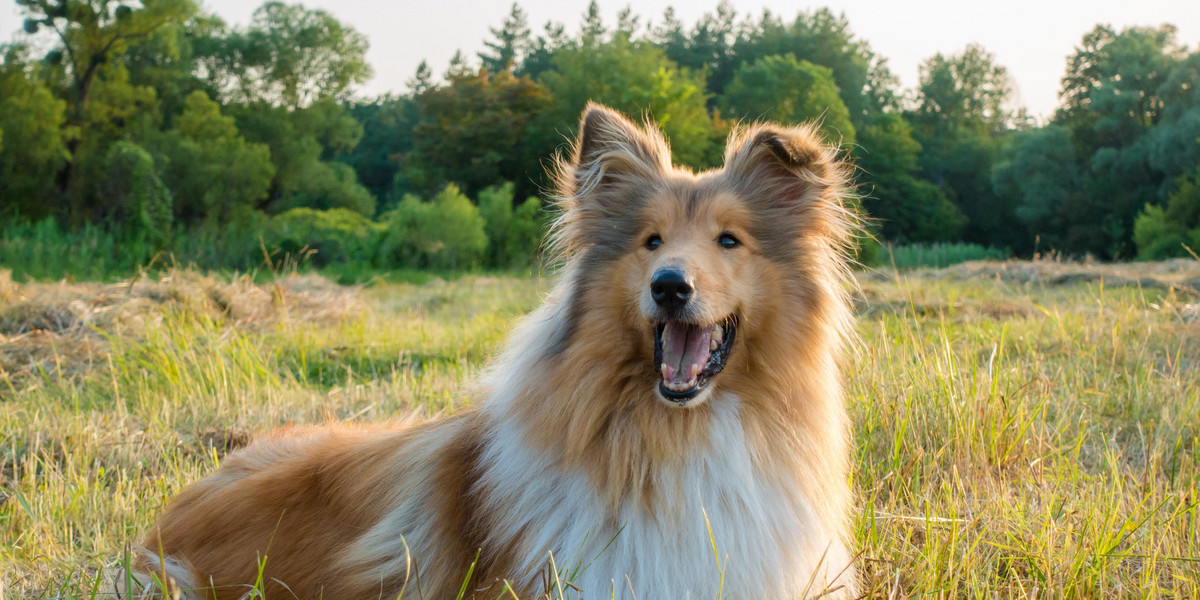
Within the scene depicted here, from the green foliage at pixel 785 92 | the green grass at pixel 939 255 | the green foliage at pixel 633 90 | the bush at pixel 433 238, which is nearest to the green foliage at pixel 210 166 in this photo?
the bush at pixel 433 238

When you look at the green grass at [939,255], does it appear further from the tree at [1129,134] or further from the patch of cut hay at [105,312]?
the patch of cut hay at [105,312]

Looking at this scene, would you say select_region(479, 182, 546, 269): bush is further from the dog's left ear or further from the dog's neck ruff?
the dog's neck ruff

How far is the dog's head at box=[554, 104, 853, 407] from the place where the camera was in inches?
105

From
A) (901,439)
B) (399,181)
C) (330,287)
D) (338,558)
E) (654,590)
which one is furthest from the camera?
(399,181)

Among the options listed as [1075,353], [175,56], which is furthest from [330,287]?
[175,56]

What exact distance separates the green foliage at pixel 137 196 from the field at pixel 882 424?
12.8m

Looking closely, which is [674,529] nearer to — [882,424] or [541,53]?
[882,424]

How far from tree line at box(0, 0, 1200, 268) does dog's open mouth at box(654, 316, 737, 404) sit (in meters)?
18.7

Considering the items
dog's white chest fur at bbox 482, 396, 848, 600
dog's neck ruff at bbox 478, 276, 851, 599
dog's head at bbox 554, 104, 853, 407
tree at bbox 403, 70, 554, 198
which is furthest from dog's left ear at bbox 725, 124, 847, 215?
tree at bbox 403, 70, 554, 198

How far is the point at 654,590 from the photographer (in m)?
2.40

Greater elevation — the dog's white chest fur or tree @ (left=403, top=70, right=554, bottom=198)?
tree @ (left=403, top=70, right=554, bottom=198)

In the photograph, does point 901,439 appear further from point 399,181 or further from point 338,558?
point 399,181

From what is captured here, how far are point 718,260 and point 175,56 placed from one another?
113 ft

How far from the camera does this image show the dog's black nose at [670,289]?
2553 millimetres
